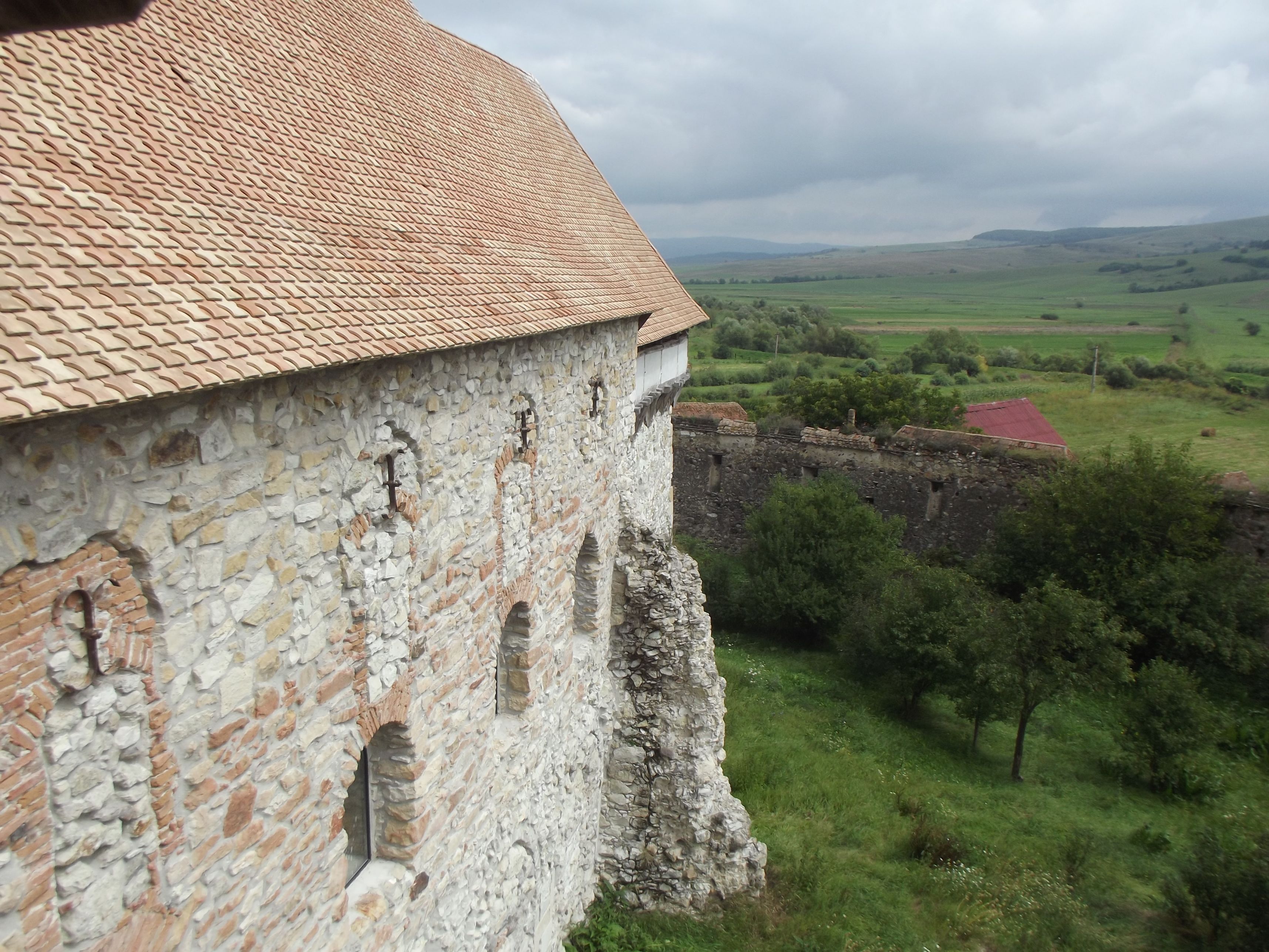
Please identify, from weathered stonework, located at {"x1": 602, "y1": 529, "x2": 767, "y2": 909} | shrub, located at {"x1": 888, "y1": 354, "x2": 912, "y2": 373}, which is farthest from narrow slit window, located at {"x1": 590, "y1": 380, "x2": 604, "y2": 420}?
shrub, located at {"x1": 888, "y1": 354, "x2": 912, "y2": 373}

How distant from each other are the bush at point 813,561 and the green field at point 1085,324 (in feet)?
29.5

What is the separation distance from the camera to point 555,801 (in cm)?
797

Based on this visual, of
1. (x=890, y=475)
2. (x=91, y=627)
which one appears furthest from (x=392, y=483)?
(x=890, y=475)

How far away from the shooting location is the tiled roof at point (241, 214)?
2979mm

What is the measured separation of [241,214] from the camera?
4.20 meters

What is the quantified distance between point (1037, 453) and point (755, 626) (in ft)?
28.2

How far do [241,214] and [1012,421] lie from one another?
29984mm

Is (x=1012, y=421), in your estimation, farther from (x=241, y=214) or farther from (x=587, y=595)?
(x=241, y=214)

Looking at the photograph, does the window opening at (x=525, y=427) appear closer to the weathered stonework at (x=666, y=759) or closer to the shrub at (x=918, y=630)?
the weathered stonework at (x=666, y=759)

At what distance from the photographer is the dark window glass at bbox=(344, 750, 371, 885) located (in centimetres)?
538

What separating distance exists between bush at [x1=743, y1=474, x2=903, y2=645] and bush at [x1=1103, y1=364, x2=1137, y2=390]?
1134 inches

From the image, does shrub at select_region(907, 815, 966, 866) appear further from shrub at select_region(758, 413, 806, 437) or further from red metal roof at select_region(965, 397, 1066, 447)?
red metal roof at select_region(965, 397, 1066, 447)

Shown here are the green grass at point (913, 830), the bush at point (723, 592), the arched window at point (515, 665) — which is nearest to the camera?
the arched window at point (515, 665)

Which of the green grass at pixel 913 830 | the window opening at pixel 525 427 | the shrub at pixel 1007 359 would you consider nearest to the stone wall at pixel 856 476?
the green grass at pixel 913 830
